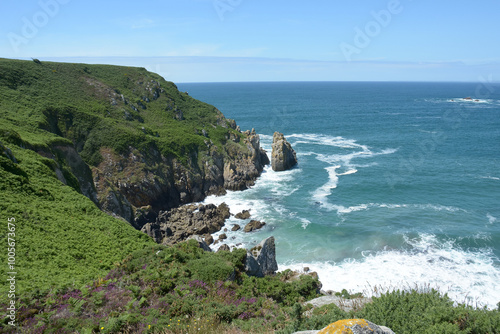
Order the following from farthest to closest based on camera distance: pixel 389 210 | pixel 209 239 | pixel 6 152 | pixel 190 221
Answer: pixel 389 210
pixel 190 221
pixel 209 239
pixel 6 152

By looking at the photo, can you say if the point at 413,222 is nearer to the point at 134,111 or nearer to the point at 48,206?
the point at 48,206

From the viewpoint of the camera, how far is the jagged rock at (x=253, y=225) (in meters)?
44.8

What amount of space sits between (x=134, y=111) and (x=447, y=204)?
61189 millimetres

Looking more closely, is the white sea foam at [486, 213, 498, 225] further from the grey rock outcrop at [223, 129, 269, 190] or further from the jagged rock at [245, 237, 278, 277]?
the grey rock outcrop at [223, 129, 269, 190]

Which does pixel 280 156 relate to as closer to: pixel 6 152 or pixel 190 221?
pixel 190 221

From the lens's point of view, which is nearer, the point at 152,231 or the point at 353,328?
the point at 353,328

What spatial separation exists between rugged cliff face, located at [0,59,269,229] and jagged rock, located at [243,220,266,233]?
14.0 meters

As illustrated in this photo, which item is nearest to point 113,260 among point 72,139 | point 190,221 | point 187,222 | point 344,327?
point 344,327

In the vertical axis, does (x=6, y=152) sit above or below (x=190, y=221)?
above

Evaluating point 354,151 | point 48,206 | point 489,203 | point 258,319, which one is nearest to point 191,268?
point 258,319

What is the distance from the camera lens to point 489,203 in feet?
163

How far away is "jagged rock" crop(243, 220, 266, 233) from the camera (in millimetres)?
44781

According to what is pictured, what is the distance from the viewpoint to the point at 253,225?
4525cm

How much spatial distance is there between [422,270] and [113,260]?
31.3 meters
